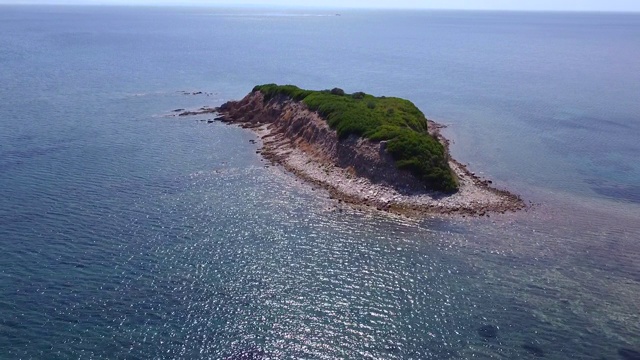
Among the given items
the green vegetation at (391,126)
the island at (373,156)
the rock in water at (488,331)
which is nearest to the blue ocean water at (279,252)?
the rock in water at (488,331)

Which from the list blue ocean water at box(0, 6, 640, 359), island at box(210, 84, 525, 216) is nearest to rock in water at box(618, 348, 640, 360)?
blue ocean water at box(0, 6, 640, 359)

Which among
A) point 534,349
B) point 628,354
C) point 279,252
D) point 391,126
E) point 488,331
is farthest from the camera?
point 391,126

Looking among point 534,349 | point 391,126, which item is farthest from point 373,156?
point 534,349

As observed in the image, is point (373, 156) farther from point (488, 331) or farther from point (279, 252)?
point (488, 331)

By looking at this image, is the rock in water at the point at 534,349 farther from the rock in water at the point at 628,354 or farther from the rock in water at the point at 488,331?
the rock in water at the point at 628,354

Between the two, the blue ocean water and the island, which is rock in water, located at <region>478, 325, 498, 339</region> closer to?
the blue ocean water

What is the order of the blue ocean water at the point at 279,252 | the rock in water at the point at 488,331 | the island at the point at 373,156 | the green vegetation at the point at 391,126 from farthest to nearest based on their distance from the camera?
the green vegetation at the point at 391,126
the island at the point at 373,156
the rock in water at the point at 488,331
the blue ocean water at the point at 279,252
